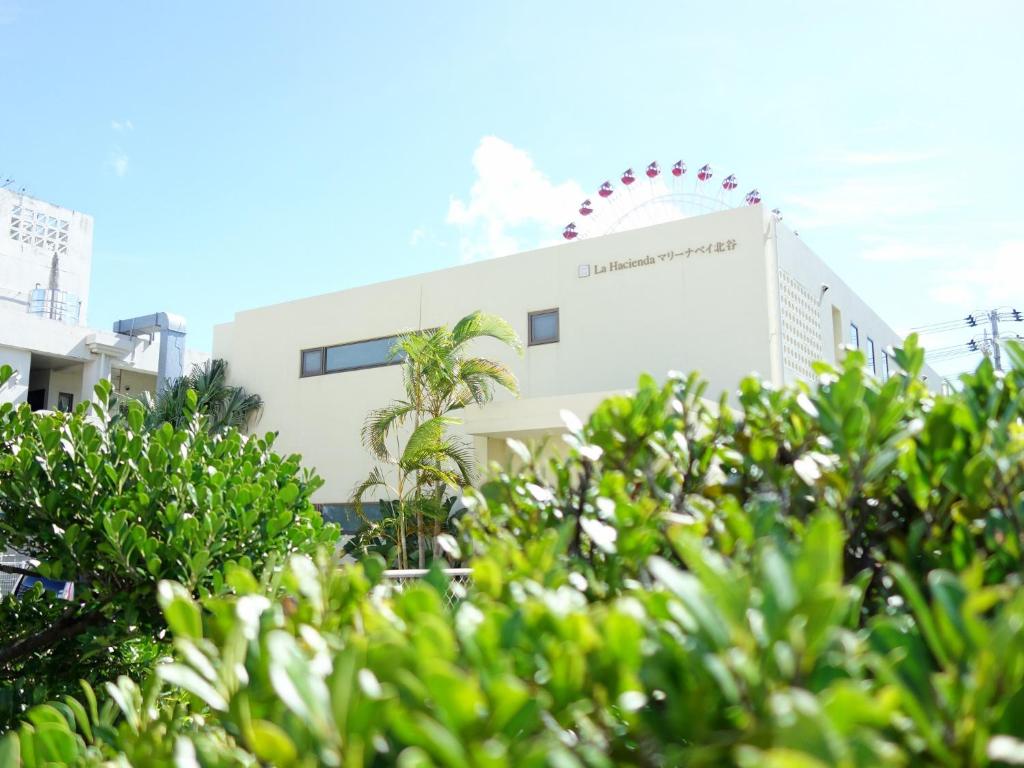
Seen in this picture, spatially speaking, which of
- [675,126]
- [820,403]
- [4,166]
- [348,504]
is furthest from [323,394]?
[4,166]

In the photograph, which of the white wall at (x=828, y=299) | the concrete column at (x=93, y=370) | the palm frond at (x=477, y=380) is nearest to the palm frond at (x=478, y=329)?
the palm frond at (x=477, y=380)

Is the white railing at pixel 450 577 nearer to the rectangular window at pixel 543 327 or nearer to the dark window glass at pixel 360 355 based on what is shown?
the rectangular window at pixel 543 327

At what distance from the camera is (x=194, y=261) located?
3123 cm

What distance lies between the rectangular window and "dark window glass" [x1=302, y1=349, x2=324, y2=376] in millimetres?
4955

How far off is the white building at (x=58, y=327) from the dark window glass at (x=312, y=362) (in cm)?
403

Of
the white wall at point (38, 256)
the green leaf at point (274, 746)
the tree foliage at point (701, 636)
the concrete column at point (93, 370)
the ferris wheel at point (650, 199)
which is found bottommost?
the green leaf at point (274, 746)

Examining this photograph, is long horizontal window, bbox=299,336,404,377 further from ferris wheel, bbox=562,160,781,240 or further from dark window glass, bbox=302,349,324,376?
ferris wheel, bbox=562,160,781,240

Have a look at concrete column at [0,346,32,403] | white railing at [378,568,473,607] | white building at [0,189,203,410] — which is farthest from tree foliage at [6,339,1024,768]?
concrete column at [0,346,32,403]

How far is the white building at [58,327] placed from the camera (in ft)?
72.0

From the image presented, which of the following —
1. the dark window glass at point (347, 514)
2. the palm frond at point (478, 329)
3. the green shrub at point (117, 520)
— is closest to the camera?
the green shrub at point (117, 520)

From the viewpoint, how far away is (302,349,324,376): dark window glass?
16531 mm

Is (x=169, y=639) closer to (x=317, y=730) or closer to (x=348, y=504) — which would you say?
(x=317, y=730)

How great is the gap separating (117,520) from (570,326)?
36.7ft

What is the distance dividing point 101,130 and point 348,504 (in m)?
18.0
